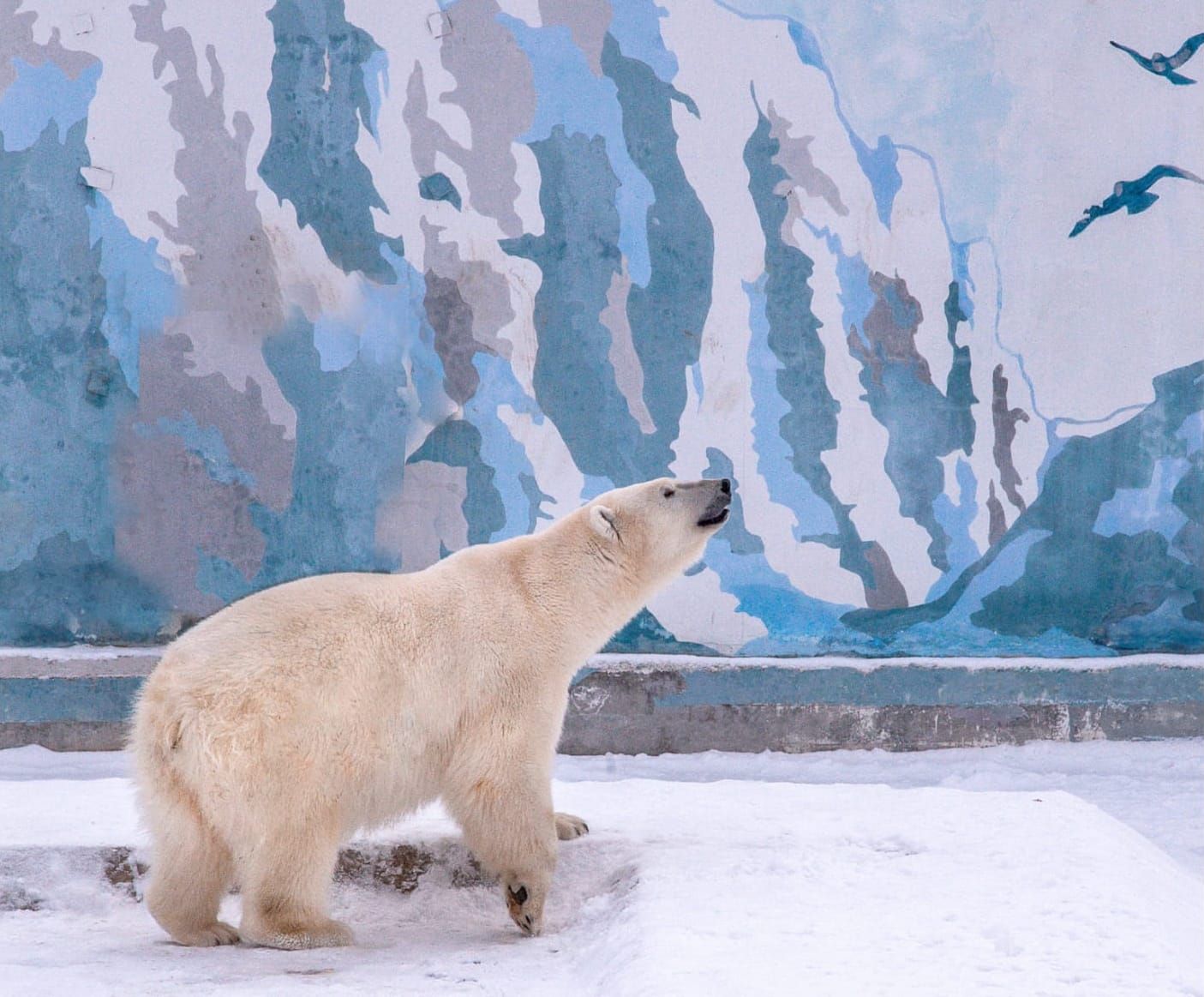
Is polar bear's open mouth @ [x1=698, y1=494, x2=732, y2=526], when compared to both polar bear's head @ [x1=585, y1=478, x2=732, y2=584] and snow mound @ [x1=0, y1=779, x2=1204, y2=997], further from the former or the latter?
snow mound @ [x1=0, y1=779, x2=1204, y2=997]

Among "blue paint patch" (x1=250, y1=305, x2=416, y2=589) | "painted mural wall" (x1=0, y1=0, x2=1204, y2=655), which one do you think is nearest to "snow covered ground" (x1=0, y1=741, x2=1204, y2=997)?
"blue paint patch" (x1=250, y1=305, x2=416, y2=589)

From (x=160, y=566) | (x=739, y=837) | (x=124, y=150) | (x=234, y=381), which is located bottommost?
(x=739, y=837)

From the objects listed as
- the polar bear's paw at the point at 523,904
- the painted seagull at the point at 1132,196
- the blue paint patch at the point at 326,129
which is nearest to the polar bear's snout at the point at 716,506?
the polar bear's paw at the point at 523,904

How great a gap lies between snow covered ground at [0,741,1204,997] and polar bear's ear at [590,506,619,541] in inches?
32.6

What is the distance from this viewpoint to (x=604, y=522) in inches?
140

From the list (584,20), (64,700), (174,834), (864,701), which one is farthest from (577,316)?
(174,834)

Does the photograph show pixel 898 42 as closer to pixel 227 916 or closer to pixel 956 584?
pixel 956 584

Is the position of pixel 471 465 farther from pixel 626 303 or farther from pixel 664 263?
pixel 664 263

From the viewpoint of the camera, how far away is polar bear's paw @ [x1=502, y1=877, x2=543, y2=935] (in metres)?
3.07

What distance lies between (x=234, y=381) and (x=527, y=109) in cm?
191

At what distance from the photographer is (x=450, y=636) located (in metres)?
3.20

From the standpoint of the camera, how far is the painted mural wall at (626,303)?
5980 mm

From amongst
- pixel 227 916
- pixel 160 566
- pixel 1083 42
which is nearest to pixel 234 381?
pixel 160 566

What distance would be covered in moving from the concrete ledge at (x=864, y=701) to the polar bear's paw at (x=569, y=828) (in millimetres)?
2399
